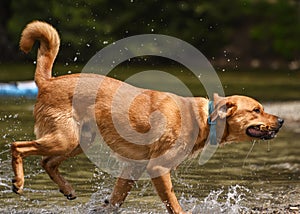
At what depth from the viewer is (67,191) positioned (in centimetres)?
724

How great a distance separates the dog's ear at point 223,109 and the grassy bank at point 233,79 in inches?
383

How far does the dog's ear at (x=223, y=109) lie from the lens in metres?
6.87

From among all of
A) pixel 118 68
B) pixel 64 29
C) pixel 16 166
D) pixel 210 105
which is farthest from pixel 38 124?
pixel 64 29

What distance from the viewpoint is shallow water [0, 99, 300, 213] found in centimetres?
734

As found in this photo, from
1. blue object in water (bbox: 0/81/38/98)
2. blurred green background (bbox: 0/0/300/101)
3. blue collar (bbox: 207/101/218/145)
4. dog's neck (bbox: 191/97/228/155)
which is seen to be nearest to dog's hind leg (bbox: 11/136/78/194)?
dog's neck (bbox: 191/97/228/155)

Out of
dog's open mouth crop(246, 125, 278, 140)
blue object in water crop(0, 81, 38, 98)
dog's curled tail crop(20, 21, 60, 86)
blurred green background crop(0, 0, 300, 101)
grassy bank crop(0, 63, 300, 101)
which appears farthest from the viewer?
blurred green background crop(0, 0, 300, 101)

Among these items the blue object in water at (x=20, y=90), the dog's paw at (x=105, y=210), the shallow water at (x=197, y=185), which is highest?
the dog's paw at (x=105, y=210)

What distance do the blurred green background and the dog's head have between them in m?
18.2

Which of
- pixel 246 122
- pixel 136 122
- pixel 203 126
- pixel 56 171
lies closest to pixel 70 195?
pixel 56 171

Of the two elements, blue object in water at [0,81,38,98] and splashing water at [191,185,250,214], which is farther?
blue object in water at [0,81,38,98]

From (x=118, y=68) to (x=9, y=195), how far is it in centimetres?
1577

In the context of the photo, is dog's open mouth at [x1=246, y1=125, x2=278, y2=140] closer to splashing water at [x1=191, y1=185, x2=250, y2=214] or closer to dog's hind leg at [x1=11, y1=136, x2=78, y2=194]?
splashing water at [x1=191, y1=185, x2=250, y2=214]

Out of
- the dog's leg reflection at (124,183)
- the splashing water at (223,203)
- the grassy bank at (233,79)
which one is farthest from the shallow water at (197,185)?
the grassy bank at (233,79)

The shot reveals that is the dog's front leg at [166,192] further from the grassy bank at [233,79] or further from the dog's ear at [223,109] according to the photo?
the grassy bank at [233,79]
